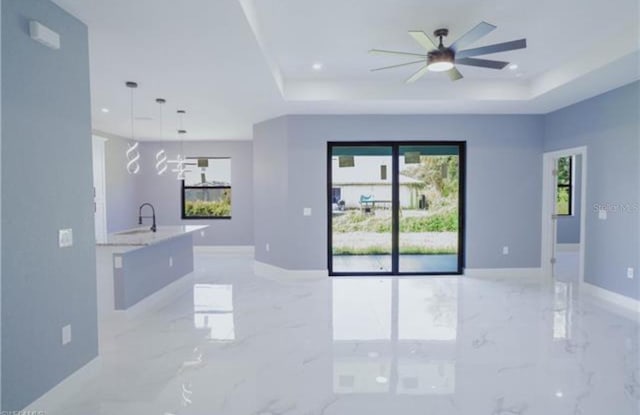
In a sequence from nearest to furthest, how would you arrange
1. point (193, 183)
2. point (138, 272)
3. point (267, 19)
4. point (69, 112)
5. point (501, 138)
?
point (69, 112) → point (267, 19) → point (138, 272) → point (501, 138) → point (193, 183)

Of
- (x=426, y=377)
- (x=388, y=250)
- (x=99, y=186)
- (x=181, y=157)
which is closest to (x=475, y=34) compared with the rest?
(x=426, y=377)

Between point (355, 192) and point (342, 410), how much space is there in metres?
3.98

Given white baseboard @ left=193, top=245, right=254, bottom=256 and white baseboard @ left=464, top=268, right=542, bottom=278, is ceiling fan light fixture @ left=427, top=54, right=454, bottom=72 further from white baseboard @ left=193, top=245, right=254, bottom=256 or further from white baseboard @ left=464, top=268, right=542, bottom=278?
white baseboard @ left=193, top=245, right=254, bottom=256

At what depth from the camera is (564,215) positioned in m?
8.00

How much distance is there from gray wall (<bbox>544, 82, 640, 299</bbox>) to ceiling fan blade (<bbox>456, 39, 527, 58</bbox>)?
2.43 metres

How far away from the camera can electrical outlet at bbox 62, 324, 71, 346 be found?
2369 millimetres

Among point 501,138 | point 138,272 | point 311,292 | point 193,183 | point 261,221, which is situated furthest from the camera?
point 193,183

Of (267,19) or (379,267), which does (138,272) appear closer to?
(267,19)

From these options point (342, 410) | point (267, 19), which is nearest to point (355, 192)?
point (267, 19)

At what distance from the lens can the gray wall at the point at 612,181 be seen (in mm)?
4160

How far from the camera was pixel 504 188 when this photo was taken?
5695mm

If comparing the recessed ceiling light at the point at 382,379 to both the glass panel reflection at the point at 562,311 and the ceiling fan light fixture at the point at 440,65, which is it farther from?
the ceiling fan light fixture at the point at 440,65

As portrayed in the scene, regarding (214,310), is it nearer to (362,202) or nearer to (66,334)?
(66,334)

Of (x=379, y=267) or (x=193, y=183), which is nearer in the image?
(x=379, y=267)
